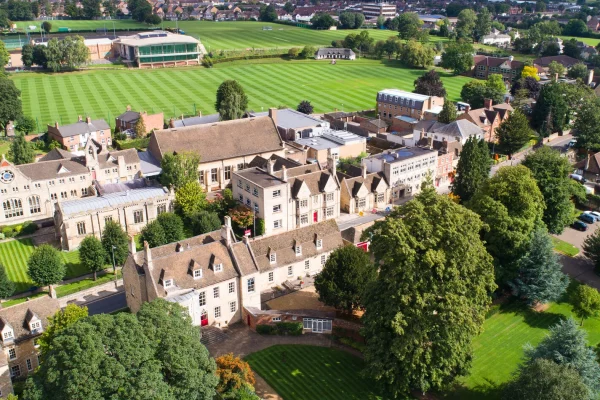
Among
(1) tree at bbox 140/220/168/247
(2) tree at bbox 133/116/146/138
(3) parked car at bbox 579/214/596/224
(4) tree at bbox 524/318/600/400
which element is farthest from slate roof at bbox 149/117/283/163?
(4) tree at bbox 524/318/600/400

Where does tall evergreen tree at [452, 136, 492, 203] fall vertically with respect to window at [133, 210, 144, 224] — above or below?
above

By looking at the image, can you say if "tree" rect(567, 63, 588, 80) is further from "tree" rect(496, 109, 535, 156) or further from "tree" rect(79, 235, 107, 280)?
"tree" rect(79, 235, 107, 280)

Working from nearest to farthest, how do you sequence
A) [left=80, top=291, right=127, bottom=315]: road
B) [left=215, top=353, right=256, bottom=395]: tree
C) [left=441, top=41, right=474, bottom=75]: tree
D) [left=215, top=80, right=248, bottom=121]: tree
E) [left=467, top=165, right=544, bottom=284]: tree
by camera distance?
1. [left=215, top=353, right=256, bottom=395]: tree
2. [left=80, top=291, right=127, bottom=315]: road
3. [left=467, top=165, right=544, bottom=284]: tree
4. [left=215, top=80, right=248, bottom=121]: tree
5. [left=441, top=41, right=474, bottom=75]: tree

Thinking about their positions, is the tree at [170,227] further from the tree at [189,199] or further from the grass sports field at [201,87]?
the grass sports field at [201,87]

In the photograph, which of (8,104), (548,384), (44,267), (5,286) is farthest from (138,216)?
(548,384)

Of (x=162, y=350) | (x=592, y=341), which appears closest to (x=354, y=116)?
(x=592, y=341)

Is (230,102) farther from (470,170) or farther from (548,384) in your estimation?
(548,384)

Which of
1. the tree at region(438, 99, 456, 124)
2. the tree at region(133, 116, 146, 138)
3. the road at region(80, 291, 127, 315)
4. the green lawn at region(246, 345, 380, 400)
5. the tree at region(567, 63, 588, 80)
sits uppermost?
the tree at region(567, 63, 588, 80)
